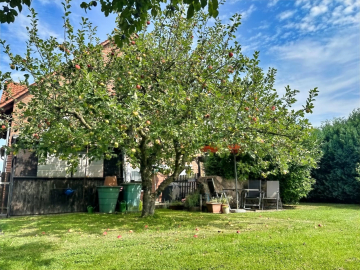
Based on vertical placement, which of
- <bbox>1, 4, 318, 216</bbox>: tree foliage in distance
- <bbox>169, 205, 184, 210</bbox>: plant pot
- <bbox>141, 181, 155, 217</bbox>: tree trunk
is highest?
<bbox>1, 4, 318, 216</bbox>: tree foliage in distance

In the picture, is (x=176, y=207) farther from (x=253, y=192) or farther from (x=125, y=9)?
(x=125, y=9)

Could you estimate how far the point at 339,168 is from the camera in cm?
1412

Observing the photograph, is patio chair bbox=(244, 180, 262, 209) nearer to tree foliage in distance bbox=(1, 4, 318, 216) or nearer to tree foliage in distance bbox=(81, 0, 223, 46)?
tree foliage in distance bbox=(1, 4, 318, 216)

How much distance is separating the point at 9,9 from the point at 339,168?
1506cm

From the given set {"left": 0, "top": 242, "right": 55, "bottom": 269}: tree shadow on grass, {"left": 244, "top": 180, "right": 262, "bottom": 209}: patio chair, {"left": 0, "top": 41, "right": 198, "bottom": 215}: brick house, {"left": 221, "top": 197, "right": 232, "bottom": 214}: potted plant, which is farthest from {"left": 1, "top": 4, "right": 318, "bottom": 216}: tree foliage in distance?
{"left": 244, "top": 180, "right": 262, "bottom": 209}: patio chair

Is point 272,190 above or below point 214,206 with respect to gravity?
above

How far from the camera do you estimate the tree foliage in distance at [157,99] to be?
5.71 metres

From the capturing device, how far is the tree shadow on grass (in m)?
3.59

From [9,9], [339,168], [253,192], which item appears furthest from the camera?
[339,168]

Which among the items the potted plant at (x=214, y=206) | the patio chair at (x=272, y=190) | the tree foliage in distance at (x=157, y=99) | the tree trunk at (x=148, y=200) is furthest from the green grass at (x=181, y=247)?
the patio chair at (x=272, y=190)

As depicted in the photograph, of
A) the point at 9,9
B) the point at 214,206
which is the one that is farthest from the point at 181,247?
the point at 214,206

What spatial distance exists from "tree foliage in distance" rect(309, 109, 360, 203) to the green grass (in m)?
8.79

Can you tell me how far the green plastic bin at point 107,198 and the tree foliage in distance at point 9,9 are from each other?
23.1ft

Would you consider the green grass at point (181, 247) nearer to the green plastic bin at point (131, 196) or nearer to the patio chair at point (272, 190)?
the green plastic bin at point (131, 196)
